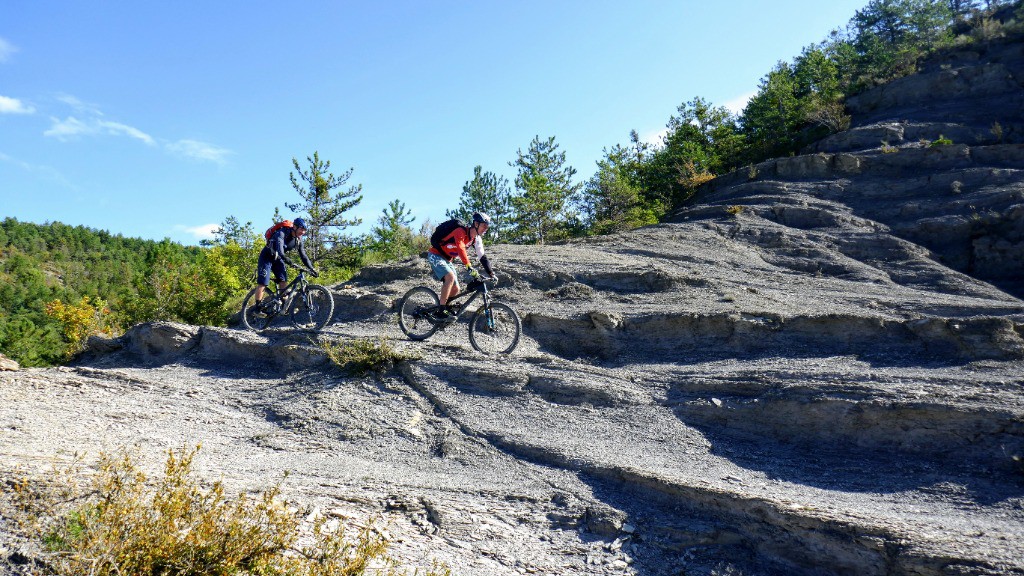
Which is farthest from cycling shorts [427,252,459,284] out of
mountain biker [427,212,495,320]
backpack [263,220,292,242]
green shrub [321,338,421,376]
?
backpack [263,220,292,242]

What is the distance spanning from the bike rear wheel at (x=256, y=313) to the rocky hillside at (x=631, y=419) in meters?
1.24

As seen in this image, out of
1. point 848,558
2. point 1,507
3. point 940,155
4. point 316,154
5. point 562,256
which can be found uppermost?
point 316,154

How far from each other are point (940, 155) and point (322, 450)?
74.0 ft

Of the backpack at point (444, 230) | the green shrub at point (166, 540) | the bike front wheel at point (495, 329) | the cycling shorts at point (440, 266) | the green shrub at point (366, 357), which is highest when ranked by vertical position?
the backpack at point (444, 230)

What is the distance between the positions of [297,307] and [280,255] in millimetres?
1103

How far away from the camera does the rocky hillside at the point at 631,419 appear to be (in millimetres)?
5566

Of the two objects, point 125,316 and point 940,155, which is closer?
point 940,155

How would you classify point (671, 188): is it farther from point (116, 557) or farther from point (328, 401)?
point (116, 557)

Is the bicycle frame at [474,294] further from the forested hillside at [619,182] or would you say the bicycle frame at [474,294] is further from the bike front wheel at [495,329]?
the forested hillside at [619,182]

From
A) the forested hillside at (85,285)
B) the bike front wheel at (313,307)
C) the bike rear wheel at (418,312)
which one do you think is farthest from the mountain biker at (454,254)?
the forested hillside at (85,285)

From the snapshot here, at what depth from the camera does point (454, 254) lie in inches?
409

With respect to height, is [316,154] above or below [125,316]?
above

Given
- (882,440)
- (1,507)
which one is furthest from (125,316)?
(882,440)

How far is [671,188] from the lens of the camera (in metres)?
33.7
